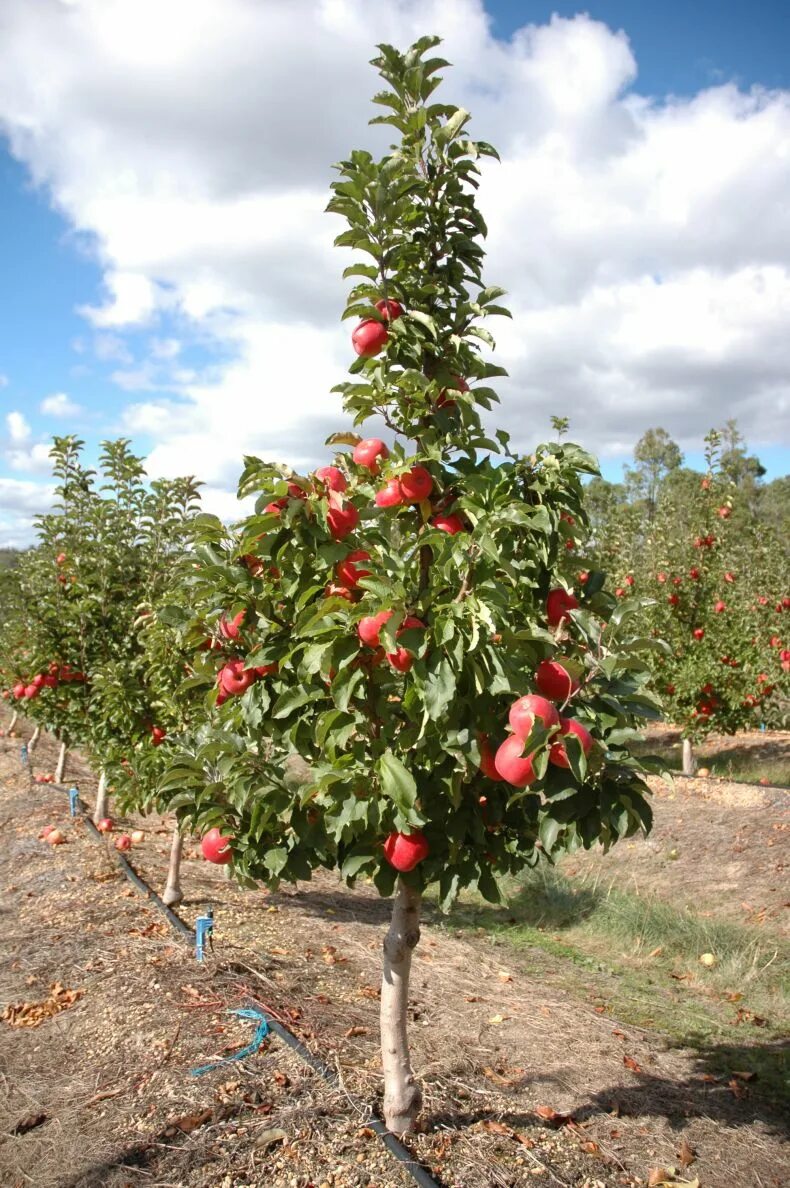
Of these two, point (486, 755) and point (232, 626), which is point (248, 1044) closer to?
point (232, 626)

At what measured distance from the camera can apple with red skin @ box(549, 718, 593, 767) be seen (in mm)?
2066

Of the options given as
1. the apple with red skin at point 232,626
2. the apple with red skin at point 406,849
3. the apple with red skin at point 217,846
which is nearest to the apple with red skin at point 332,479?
the apple with red skin at point 232,626

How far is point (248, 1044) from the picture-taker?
4105 mm

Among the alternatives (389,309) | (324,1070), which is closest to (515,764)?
(389,309)

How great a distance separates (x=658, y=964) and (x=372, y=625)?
17.8 ft

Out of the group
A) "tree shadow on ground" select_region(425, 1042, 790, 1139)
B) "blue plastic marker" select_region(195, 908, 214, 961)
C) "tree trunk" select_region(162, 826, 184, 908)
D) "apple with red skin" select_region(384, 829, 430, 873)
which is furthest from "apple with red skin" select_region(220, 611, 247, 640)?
"tree trunk" select_region(162, 826, 184, 908)

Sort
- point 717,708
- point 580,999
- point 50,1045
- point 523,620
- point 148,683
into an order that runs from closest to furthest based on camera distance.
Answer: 1. point 523,620
2. point 50,1045
3. point 580,999
4. point 148,683
5. point 717,708

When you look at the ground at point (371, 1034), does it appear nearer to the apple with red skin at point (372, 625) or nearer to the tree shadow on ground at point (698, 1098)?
the tree shadow on ground at point (698, 1098)

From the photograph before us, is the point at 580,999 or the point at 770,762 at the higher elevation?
Answer: the point at 770,762

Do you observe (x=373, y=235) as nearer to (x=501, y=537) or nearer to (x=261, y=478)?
(x=261, y=478)

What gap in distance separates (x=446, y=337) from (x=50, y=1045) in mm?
4232

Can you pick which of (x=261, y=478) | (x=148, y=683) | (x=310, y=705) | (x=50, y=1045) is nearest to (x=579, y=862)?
(x=148, y=683)

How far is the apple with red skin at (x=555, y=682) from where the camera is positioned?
2.30 metres

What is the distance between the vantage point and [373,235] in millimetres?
2732
